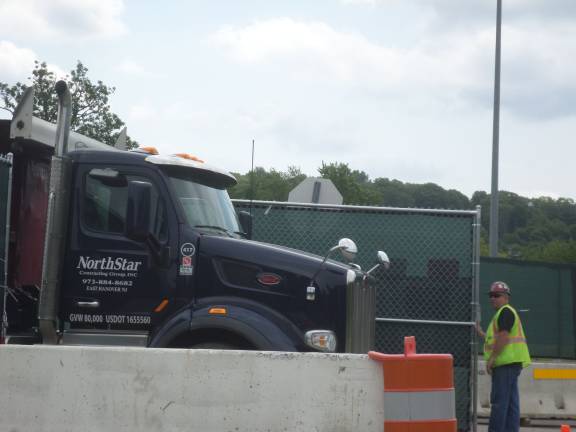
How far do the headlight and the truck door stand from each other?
1.23 m

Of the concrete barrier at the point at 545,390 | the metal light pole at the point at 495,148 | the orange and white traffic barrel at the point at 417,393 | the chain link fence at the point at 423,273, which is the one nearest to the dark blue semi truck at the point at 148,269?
the orange and white traffic barrel at the point at 417,393

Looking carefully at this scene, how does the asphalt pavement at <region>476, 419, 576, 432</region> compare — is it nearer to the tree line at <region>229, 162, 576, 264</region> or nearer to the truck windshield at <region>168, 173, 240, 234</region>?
the truck windshield at <region>168, 173, 240, 234</region>

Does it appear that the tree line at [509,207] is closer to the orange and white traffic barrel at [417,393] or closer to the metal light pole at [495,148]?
the metal light pole at [495,148]

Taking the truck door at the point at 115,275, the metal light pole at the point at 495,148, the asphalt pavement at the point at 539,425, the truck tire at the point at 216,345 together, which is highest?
the metal light pole at the point at 495,148

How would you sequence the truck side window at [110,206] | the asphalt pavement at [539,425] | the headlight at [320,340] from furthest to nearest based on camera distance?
the asphalt pavement at [539,425] → the truck side window at [110,206] → the headlight at [320,340]

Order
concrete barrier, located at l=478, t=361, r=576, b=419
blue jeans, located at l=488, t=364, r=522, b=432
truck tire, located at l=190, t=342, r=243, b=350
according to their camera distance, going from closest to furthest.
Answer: truck tire, located at l=190, t=342, r=243, b=350 → blue jeans, located at l=488, t=364, r=522, b=432 → concrete barrier, located at l=478, t=361, r=576, b=419

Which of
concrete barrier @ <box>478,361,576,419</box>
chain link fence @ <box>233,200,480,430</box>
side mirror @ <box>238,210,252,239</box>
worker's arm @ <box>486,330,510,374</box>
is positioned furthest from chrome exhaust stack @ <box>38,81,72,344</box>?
concrete barrier @ <box>478,361,576,419</box>

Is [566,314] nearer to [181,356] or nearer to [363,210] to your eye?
[363,210]

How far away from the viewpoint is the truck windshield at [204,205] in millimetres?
9109

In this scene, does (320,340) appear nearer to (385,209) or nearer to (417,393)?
(417,393)

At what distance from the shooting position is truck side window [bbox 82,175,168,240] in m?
8.98

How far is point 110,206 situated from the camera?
9.05m

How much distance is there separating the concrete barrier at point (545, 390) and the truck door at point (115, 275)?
6.65 metres

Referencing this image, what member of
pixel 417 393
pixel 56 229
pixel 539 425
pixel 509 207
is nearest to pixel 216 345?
pixel 56 229
